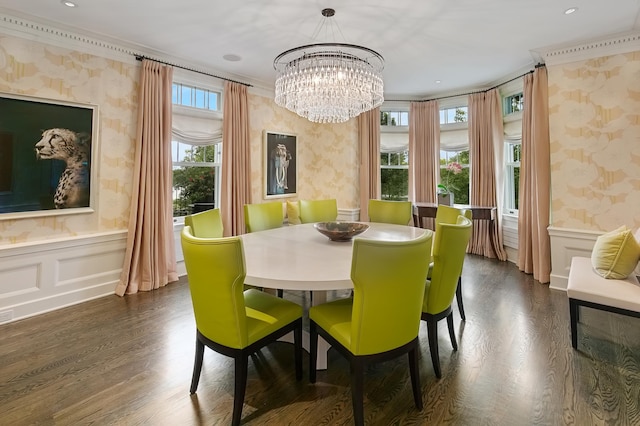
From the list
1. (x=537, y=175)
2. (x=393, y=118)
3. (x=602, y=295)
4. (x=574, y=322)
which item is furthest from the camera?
(x=393, y=118)

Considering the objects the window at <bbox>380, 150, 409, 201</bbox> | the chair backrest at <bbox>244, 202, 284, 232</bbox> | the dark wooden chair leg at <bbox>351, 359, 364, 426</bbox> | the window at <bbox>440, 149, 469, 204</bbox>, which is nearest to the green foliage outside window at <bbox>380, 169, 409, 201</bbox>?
the window at <bbox>380, 150, 409, 201</bbox>

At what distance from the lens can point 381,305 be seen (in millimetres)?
1598

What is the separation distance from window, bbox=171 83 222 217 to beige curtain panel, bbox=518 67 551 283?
4.16m

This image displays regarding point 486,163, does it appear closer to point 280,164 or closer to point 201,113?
point 280,164

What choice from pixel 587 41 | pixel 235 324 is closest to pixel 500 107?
pixel 587 41

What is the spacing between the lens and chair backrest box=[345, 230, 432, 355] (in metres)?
1.53

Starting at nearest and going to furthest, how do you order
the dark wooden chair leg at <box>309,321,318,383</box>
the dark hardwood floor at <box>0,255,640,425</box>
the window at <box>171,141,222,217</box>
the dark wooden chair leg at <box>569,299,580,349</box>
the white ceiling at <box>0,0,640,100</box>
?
the dark hardwood floor at <box>0,255,640,425</box>
the dark wooden chair leg at <box>309,321,318,383</box>
the dark wooden chair leg at <box>569,299,580,349</box>
the white ceiling at <box>0,0,640,100</box>
the window at <box>171,141,222,217</box>

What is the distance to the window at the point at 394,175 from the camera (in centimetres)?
612

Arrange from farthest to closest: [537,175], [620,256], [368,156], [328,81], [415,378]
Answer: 1. [368,156]
2. [537,175]
3. [328,81]
4. [620,256]
5. [415,378]

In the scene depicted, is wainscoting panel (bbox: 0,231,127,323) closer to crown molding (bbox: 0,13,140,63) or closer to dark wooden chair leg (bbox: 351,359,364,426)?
crown molding (bbox: 0,13,140,63)

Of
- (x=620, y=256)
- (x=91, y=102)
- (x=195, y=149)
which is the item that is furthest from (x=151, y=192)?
(x=620, y=256)

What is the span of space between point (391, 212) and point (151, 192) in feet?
9.42

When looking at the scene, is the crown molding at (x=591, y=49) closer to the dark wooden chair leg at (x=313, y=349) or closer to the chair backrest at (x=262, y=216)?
the chair backrest at (x=262, y=216)

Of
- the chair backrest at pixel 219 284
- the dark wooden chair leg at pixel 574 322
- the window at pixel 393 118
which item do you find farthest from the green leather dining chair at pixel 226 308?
the window at pixel 393 118
